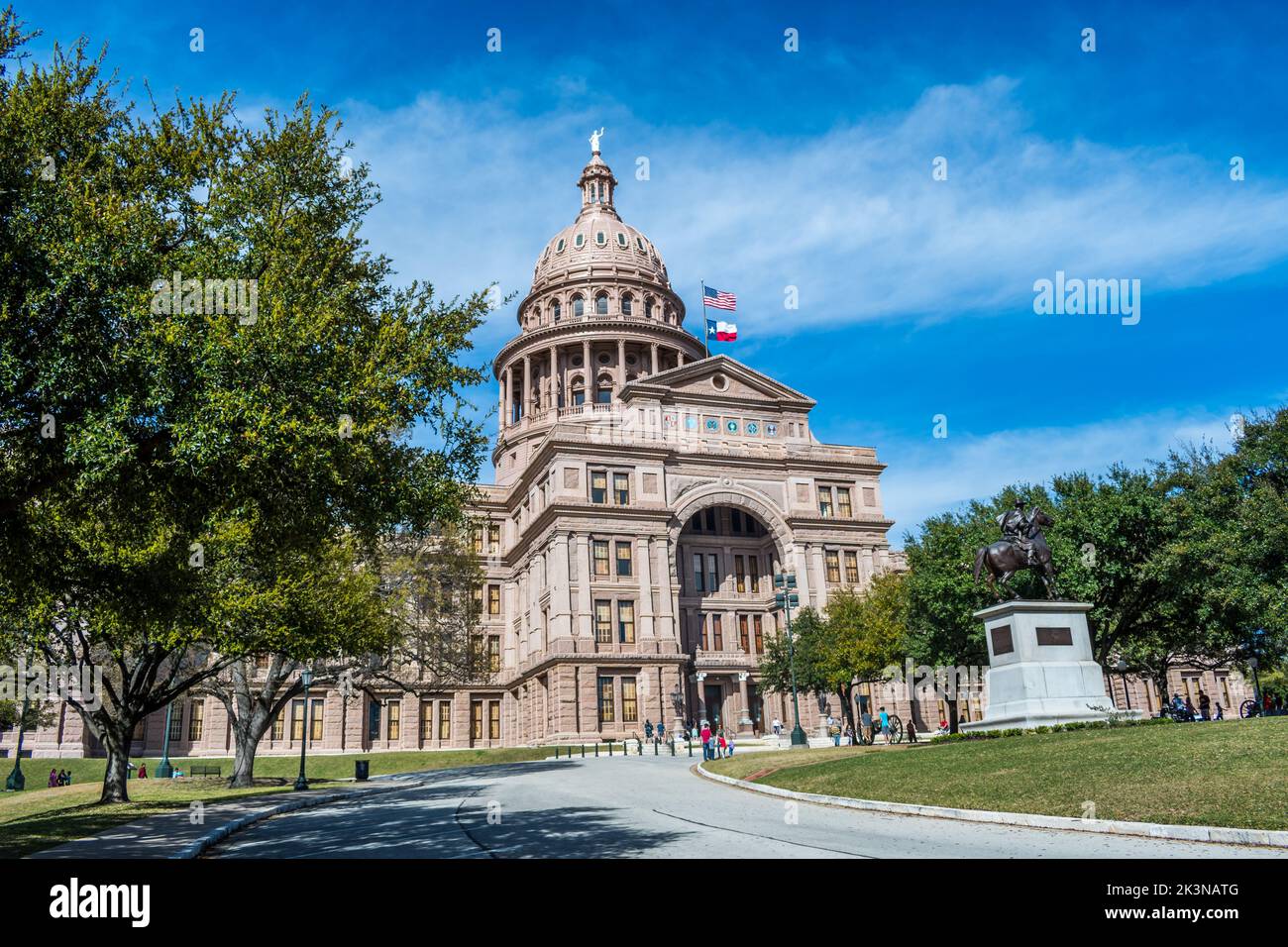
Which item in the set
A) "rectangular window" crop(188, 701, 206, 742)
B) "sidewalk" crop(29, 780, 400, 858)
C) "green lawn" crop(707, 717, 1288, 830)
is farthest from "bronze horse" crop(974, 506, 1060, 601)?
"rectangular window" crop(188, 701, 206, 742)

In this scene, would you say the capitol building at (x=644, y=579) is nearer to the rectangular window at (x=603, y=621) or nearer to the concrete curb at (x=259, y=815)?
the rectangular window at (x=603, y=621)

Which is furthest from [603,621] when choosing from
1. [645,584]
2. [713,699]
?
[713,699]

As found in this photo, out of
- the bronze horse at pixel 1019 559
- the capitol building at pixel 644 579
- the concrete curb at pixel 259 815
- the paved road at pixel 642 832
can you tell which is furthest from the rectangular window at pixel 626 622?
the paved road at pixel 642 832

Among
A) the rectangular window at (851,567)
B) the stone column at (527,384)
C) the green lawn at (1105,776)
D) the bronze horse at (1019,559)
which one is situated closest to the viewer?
the green lawn at (1105,776)

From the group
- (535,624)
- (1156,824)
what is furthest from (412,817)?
(535,624)

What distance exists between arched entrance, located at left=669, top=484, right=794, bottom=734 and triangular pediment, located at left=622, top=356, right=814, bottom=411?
747 cm

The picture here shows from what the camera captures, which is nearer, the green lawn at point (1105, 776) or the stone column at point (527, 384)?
the green lawn at point (1105, 776)

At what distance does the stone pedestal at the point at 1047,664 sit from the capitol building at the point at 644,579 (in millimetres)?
32909

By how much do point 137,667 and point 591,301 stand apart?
6739 centimetres

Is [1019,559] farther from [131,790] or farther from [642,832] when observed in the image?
[131,790]

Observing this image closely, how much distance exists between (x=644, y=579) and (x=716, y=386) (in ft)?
53.9

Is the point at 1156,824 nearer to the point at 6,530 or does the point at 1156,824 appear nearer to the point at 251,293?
the point at 251,293

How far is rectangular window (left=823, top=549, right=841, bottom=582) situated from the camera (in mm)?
66625

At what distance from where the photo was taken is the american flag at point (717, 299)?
7431 centimetres
